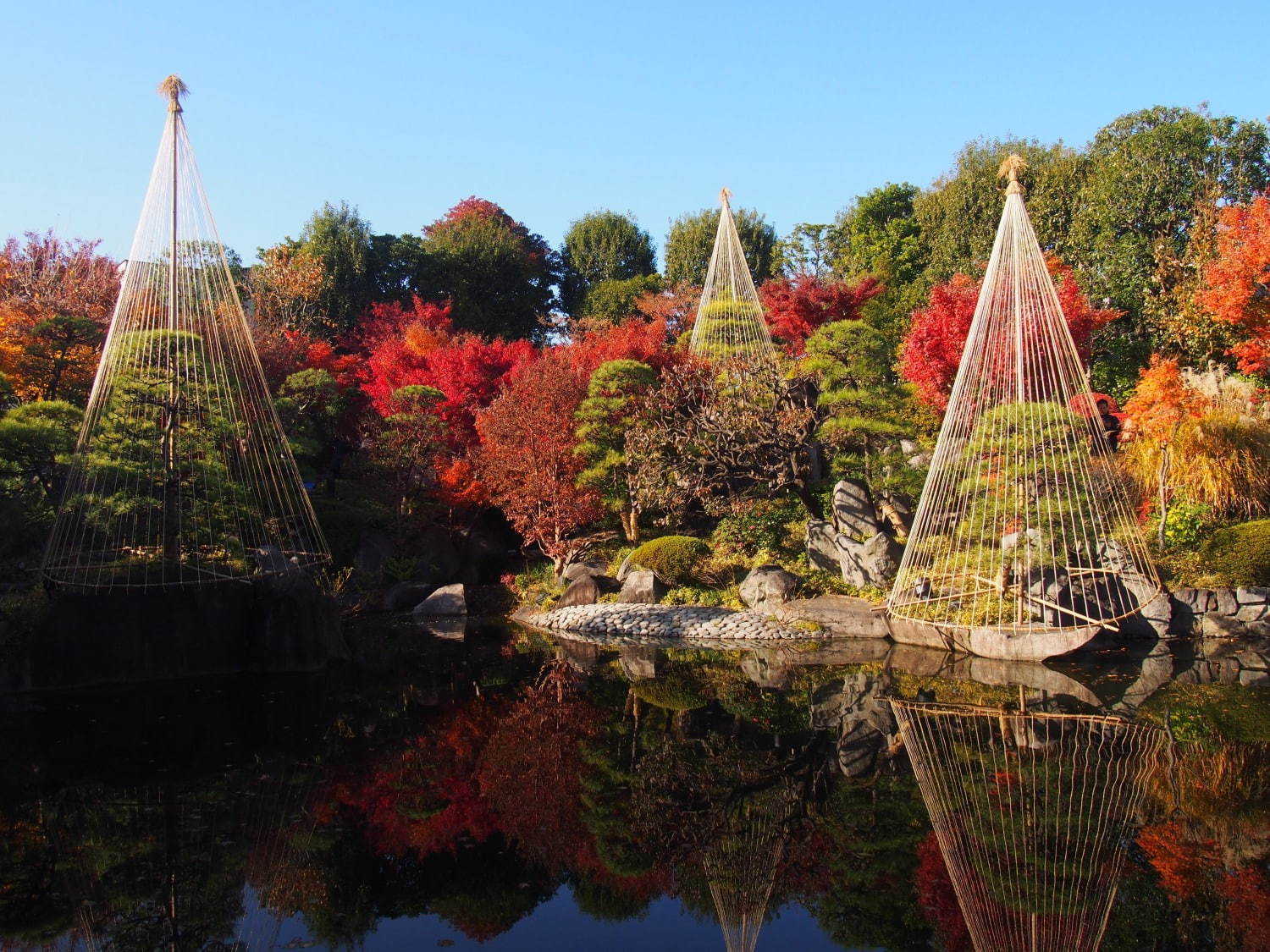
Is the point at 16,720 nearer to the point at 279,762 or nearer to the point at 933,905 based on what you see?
the point at 279,762

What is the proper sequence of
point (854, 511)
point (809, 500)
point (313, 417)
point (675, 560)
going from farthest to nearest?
point (313, 417)
point (809, 500)
point (675, 560)
point (854, 511)

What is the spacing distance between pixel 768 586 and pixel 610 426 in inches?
167

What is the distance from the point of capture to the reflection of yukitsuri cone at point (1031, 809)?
16.4 feet

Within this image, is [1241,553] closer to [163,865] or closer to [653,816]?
[653,816]

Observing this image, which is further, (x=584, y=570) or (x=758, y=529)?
(x=584, y=570)

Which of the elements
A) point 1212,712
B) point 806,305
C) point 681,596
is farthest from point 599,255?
point 1212,712

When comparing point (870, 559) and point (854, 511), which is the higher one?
point (854, 511)

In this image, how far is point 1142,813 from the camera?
243 inches

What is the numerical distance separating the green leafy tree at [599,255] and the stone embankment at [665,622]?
1820 cm

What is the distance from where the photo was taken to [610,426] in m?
16.3

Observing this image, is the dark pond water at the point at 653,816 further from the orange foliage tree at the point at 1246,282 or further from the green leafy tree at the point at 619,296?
the green leafy tree at the point at 619,296

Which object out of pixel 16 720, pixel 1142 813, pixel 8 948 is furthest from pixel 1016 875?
pixel 16 720

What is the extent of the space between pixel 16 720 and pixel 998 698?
9.65 metres

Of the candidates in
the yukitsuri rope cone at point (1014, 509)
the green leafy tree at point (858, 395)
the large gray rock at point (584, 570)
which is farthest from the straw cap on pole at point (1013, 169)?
the large gray rock at point (584, 570)
